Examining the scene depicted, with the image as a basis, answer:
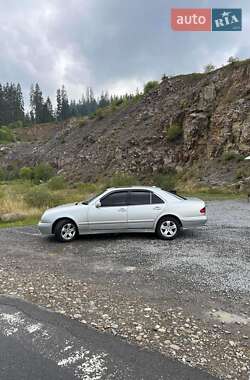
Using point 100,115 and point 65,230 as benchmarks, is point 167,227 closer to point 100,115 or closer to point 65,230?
point 65,230

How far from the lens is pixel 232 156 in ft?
91.4

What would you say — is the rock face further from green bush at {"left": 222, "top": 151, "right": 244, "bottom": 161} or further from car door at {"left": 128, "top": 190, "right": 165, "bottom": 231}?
car door at {"left": 128, "top": 190, "right": 165, "bottom": 231}

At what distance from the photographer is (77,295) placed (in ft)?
16.3

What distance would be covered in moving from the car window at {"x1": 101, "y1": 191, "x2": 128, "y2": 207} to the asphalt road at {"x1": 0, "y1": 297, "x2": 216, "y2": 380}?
4.65m

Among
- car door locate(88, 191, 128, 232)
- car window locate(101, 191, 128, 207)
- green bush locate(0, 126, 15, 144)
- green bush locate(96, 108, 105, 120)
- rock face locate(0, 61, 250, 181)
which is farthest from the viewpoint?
green bush locate(0, 126, 15, 144)

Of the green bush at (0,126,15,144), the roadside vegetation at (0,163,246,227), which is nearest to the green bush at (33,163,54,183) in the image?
the roadside vegetation at (0,163,246,227)

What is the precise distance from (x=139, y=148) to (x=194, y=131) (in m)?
7.75

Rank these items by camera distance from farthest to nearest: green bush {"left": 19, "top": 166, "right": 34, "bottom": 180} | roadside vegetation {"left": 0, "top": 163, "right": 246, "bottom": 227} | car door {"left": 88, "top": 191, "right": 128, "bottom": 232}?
green bush {"left": 19, "top": 166, "right": 34, "bottom": 180}
roadside vegetation {"left": 0, "top": 163, "right": 246, "bottom": 227}
car door {"left": 88, "top": 191, "right": 128, "bottom": 232}

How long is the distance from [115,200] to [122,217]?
522 mm

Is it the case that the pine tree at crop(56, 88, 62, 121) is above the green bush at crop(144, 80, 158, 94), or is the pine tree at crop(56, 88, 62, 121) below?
above

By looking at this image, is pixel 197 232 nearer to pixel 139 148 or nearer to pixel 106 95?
pixel 139 148

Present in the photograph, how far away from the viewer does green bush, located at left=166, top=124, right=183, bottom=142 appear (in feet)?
119

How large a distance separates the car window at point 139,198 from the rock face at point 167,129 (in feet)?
67.2

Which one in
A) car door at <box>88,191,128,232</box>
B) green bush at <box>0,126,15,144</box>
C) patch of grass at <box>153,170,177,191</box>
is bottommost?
car door at <box>88,191,128,232</box>
